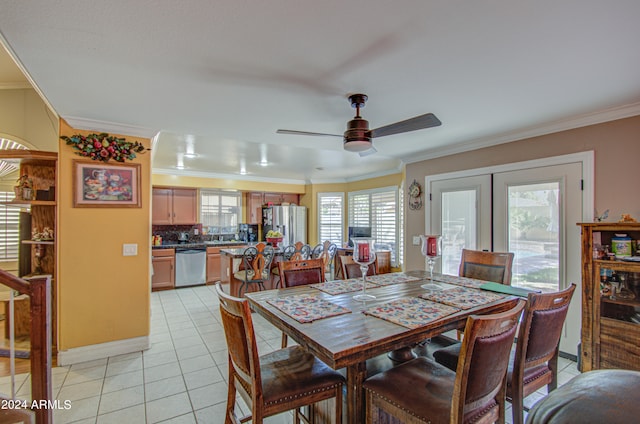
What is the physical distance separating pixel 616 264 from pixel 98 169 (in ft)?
15.8

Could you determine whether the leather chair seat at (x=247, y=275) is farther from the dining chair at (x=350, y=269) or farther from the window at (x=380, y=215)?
the window at (x=380, y=215)

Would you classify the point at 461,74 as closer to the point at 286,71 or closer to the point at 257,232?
the point at 286,71

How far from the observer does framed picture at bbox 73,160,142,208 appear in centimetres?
300

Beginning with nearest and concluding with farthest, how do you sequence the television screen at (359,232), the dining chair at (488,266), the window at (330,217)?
1. the dining chair at (488,266)
2. the television screen at (359,232)
3. the window at (330,217)

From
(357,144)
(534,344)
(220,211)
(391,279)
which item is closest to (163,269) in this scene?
(220,211)

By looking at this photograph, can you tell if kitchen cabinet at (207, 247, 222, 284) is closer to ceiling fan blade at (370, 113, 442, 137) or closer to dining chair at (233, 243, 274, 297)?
dining chair at (233, 243, 274, 297)

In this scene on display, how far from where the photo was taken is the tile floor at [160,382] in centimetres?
214

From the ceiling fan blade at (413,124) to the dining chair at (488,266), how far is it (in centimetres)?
149

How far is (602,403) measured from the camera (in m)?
0.80

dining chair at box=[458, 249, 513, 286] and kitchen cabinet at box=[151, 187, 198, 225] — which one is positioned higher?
kitchen cabinet at box=[151, 187, 198, 225]

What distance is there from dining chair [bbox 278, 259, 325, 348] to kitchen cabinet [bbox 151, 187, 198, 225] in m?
4.81

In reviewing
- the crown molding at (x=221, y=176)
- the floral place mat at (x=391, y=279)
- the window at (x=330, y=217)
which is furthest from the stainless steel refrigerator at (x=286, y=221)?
the floral place mat at (x=391, y=279)

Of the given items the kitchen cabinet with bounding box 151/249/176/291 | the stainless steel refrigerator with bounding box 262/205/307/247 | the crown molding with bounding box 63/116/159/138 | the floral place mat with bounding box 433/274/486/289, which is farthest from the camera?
the stainless steel refrigerator with bounding box 262/205/307/247

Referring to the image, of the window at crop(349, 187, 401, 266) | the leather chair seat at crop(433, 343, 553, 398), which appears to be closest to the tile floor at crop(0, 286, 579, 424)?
the leather chair seat at crop(433, 343, 553, 398)
